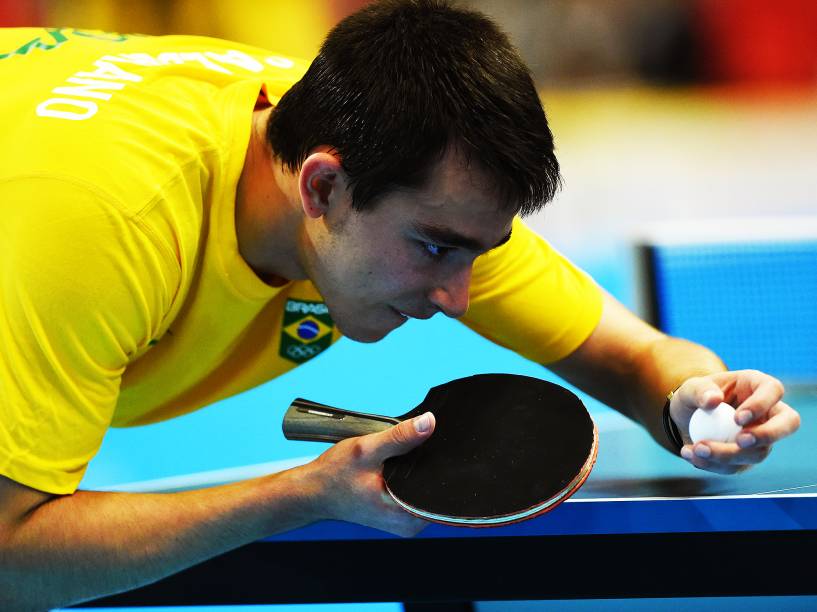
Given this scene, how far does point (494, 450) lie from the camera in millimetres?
1357

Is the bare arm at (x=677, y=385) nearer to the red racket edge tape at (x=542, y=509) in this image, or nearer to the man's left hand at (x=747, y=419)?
the man's left hand at (x=747, y=419)

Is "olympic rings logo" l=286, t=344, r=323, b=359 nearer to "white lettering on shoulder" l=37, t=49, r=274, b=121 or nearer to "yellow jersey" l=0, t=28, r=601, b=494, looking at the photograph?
"yellow jersey" l=0, t=28, r=601, b=494

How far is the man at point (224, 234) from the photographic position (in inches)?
51.3

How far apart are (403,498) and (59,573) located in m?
0.48

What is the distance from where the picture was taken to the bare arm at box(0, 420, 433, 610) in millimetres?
1325

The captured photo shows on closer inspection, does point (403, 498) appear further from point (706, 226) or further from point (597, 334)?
point (706, 226)

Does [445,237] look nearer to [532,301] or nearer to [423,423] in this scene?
[423,423]

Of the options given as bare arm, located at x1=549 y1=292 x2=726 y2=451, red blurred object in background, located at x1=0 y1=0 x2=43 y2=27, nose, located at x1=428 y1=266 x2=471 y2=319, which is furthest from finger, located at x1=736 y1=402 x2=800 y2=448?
Result: red blurred object in background, located at x1=0 y1=0 x2=43 y2=27

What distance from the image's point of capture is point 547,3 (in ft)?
13.6

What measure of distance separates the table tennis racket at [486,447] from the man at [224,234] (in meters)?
0.06

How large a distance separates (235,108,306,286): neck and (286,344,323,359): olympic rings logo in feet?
0.93

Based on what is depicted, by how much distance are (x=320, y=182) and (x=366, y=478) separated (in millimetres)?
443

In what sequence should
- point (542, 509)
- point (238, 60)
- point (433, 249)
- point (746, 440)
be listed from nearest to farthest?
point (542, 509) → point (746, 440) → point (433, 249) → point (238, 60)

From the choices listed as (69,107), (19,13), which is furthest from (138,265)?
(19,13)
